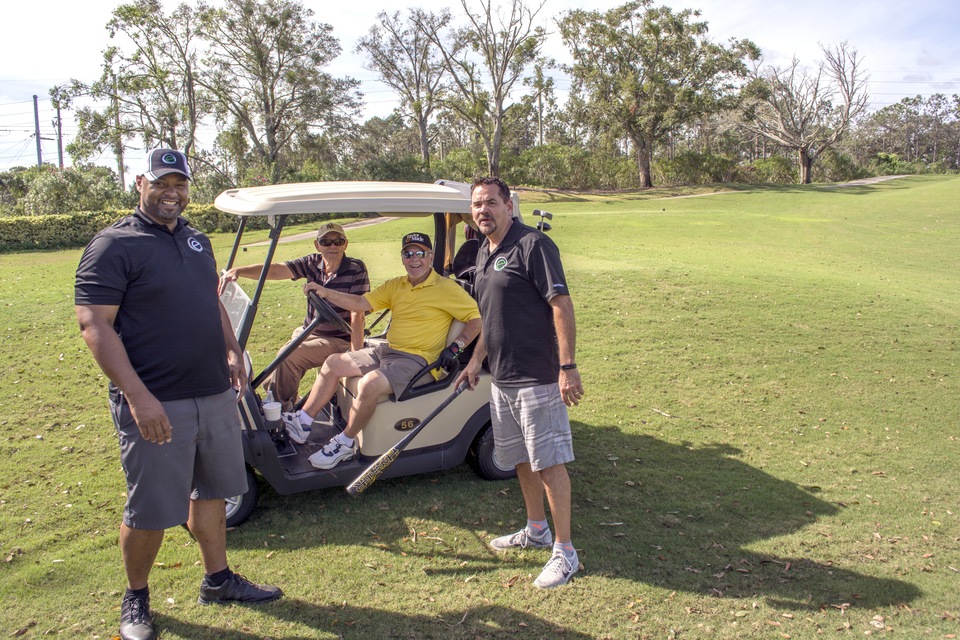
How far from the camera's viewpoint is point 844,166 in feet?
154

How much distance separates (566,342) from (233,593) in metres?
1.81

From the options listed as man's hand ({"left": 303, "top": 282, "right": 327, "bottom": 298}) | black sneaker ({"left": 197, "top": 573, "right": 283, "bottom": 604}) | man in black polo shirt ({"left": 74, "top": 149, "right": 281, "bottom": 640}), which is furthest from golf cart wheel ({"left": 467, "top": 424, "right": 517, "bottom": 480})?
man in black polo shirt ({"left": 74, "top": 149, "right": 281, "bottom": 640})

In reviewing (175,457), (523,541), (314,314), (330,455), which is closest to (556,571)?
(523,541)

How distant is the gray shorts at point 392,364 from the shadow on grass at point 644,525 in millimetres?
730

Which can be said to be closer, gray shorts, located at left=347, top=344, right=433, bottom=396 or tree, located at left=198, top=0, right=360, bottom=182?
gray shorts, located at left=347, top=344, right=433, bottom=396

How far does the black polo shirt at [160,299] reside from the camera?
2.61m

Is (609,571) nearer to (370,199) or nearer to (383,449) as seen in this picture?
(383,449)

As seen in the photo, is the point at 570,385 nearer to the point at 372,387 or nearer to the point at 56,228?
the point at 372,387

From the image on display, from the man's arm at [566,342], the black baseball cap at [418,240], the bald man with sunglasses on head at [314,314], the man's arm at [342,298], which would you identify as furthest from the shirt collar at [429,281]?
the man's arm at [566,342]

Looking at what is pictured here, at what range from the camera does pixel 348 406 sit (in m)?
4.36

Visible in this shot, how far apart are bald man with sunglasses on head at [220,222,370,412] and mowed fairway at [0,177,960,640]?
68 cm

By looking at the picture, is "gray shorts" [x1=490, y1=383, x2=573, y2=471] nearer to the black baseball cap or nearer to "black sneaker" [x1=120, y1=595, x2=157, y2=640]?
the black baseball cap

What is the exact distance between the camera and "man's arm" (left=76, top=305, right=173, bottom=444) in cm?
258

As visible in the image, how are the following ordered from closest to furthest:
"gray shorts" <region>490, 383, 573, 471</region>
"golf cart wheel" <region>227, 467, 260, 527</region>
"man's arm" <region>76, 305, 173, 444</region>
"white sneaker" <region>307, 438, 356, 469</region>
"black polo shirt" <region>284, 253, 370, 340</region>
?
"man's arm" <region>76, 305, 173, 444</region> → "gray shorts" <region>490, 383, 573, 471</region> → "golf cart wheel" <region>227, 467, 260, 527</region> → "white sneaker" <region>307, 438, 356, 469</region> → "black polo shirt" <region>284, 253, 370, 340</region>
